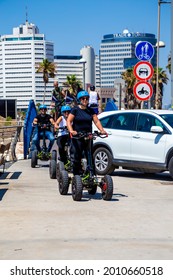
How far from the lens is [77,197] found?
11.8 m

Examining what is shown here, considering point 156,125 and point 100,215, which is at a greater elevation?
point 156,125

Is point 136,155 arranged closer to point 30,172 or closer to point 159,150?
point 159,150

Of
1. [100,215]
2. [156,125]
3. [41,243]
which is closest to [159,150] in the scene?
[156,125]

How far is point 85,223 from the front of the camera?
380 inches

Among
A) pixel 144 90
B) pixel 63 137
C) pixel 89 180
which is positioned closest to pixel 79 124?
pixel 89 180

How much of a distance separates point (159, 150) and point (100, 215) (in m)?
5.28

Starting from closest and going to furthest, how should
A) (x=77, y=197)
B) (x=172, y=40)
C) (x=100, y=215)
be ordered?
(x=100, y=215) → (x=77, y=197) → (x=172, y=40)

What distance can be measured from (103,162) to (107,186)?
477 cm

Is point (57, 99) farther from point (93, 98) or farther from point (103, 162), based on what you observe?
point (103, 162)

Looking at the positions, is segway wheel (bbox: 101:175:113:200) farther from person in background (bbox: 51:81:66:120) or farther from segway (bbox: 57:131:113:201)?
person in background (bbox: 51:81:66:120)

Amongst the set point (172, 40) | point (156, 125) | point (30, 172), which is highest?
point (172, 40)

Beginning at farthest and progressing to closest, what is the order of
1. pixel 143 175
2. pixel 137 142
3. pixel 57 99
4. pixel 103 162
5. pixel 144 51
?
pixel 57 99 < pixel 144 51 < pixel 143 175 < pixel 103 162 < pixel 137 142

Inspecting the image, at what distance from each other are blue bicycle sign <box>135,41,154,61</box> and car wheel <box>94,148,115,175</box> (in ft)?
12.8

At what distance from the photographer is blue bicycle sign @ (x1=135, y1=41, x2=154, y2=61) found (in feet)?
63.5
